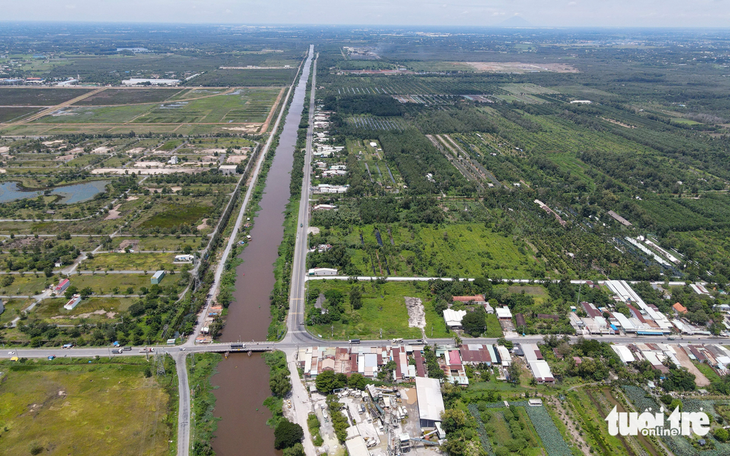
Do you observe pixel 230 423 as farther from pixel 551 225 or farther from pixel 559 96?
pixel 559 96

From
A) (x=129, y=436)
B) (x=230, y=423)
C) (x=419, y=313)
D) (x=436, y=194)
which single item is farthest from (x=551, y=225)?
(x=129, y=436)

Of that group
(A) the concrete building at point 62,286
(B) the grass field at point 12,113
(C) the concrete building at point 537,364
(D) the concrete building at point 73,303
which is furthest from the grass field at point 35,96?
(C) the concrete building at point 537,364

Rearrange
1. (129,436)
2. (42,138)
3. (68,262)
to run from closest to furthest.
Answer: (129,436) → (68,262) → (42,138)

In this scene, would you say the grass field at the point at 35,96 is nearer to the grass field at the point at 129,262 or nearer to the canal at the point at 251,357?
the canal at the point at 251,357

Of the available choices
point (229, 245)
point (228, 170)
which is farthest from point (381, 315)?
point (228, 170)

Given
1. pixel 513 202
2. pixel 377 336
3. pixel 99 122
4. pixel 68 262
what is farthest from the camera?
pixel 99 122
